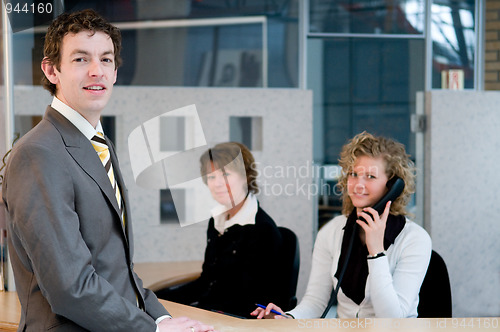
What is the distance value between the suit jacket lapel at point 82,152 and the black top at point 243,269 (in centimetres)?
148

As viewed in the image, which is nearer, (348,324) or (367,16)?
(348,324)

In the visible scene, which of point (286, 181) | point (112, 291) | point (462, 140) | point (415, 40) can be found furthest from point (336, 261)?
point (415, 40)

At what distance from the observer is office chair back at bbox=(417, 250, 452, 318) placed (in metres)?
2.33

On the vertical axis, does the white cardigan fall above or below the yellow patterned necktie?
below

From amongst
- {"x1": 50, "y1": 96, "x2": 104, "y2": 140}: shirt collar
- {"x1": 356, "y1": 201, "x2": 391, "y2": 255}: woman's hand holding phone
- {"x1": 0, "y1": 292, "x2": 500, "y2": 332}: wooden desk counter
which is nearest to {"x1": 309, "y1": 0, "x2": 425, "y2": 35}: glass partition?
{"x1": 356, "y1": 201, "x2": 391, "y2": 255}: woman's hand holding phone

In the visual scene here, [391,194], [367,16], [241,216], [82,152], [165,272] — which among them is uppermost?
[367,16]

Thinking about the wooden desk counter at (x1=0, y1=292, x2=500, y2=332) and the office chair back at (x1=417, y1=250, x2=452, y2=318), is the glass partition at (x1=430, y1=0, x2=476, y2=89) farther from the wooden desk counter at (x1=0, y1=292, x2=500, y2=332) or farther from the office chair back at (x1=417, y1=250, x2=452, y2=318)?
the wooden desk counter at (x1=0, y1=292, x2=500, y2=332)

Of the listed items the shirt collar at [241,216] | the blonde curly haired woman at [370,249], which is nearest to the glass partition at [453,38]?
the blonde curly haired woman at [370,249]

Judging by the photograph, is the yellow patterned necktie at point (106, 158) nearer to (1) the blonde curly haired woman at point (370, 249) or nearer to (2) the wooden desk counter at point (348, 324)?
(2) the wooden desk counter at point (348, 324)

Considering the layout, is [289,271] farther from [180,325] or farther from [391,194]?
[180,325]

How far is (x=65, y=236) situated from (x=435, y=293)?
5.46 feet

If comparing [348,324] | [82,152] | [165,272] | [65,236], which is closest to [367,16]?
[165,272]

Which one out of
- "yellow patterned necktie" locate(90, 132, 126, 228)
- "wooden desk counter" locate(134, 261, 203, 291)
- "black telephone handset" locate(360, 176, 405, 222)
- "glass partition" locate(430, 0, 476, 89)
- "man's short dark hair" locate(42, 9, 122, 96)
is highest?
"glass partition" locate(430, 0, 476, 89)

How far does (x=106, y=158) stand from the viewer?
1453 millimetres
